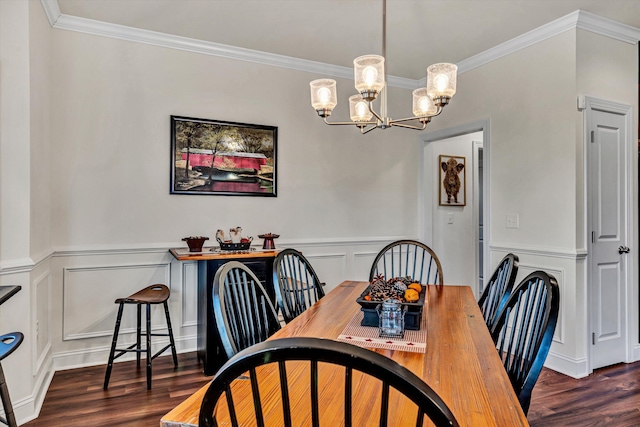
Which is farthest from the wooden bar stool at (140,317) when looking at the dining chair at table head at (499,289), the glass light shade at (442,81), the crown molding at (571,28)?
the crown molding at (571,28)

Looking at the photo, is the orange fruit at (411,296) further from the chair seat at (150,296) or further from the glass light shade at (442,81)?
the chair seat at (150,296)

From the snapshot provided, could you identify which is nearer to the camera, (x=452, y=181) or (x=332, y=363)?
(x=332, y=363)

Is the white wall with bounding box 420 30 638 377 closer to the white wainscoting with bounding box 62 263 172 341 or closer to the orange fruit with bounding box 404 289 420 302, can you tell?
the orange fruit with bounding box 404 289 420 302

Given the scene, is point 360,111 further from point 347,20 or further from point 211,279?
point 211,279

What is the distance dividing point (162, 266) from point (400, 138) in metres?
2.70

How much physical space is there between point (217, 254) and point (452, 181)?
296 centimetres

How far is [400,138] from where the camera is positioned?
443 cm

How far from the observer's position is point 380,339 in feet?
4.95

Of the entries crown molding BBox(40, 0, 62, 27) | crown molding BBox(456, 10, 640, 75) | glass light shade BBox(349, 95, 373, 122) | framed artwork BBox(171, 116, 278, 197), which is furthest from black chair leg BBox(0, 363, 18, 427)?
crown molding BBox(456, 10, 640, 75)

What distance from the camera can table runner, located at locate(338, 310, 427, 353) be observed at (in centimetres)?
142

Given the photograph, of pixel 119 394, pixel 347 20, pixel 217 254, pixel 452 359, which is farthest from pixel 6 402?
pixel 347 20

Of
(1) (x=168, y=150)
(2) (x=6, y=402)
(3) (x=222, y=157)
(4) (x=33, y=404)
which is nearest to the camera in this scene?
(2) (x=6, y=402)

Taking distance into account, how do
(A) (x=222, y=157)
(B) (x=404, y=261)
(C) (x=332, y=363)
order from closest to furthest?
(C) (x=332, y=363)
(A) (x=222, y=157)
(B) (x=404, y=261)

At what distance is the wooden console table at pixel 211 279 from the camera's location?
2904 millimetres
